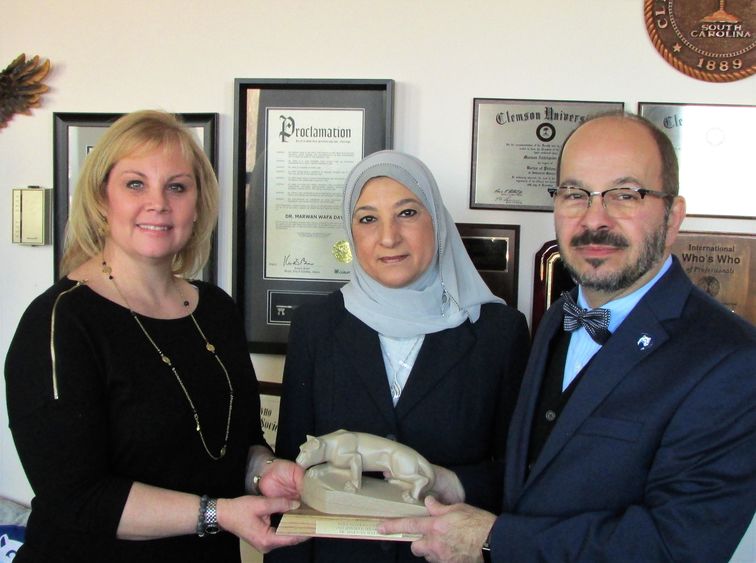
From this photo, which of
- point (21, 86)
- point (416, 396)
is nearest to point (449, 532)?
point (416, 396)

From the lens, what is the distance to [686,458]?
1.07 m

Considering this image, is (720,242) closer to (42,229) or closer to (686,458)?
(686,458)

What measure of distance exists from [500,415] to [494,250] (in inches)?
26.6

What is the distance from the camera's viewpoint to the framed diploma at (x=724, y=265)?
2037mm

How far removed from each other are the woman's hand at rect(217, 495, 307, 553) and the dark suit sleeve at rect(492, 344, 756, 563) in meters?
0.61

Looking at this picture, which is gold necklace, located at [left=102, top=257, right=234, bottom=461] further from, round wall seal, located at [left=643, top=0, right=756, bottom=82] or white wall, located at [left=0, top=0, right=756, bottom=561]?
round wall seal, located at [left=643, top=0, right=756, bottom=82]

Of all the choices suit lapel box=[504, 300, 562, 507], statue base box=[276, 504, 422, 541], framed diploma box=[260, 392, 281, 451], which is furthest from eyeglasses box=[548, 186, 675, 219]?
framed diploma box=[260, 392, 281, 451]

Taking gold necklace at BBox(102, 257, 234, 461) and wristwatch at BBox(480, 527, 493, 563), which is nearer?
wristwatch at BBox(480, 527, 493, 563)

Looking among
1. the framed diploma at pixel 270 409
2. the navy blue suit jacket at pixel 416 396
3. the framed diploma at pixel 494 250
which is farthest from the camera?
the framed diploma at pixel 270 409

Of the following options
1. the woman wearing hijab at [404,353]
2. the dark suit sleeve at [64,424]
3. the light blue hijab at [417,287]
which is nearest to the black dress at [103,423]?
the dark suit sleeve at [64,424]

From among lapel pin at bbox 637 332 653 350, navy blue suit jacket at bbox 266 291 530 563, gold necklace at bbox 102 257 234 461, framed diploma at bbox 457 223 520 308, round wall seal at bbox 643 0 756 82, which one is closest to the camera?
lapel pin at bbox 637 332 653 350

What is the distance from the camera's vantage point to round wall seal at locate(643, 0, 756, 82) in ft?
6.55

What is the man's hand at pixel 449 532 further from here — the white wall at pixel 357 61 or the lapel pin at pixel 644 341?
the white wall at pixel 357 61

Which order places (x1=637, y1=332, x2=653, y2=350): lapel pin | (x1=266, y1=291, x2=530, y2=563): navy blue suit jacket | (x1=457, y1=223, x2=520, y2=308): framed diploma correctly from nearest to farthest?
(x1=637, y1=332, x2=653, y2=350): lapel pin, (x1=266, y1=291, x2=530, y2=563): navy blue suit jacket, (x1=457, y1=223, x2=520, y2=308): framed diploma
